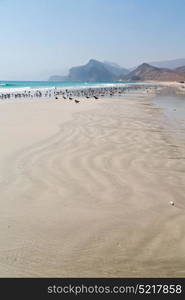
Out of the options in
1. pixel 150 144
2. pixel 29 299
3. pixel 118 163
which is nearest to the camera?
pixel 29 299

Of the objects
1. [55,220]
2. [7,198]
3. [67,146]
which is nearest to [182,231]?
[55,220]

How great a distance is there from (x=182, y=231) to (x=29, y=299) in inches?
93.5

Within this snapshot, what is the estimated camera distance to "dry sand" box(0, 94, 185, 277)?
146 inches

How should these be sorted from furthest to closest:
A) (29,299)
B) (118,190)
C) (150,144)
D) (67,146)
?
(150,144), (67,146), (118,190), (29,299)

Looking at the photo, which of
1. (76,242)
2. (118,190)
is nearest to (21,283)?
(76,242)

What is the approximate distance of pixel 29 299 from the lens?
10.3ft

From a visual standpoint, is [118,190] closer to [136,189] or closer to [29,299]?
[136,189]

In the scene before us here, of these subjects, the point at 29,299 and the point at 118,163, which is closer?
the point at 29,299

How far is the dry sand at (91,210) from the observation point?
12.1ft

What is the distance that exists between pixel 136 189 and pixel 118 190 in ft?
1.16

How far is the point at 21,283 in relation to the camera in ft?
10.9

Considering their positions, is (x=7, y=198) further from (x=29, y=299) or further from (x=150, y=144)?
(x=150, y=144)

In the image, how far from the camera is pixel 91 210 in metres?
5.07

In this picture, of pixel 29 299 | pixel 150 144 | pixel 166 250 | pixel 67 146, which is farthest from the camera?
pixel 150 144
